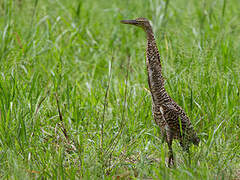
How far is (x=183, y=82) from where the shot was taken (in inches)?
189

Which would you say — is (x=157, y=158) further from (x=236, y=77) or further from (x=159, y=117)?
(x=236, y=77)

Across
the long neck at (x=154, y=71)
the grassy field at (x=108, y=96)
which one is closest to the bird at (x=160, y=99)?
the long neck at (x=154, y=71)

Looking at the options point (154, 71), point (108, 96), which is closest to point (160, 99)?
point (154, 71)

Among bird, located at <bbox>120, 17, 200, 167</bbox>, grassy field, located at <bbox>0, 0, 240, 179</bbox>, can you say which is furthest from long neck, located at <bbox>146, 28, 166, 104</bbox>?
grassy field, located at <bbox>0, 0, 240, 179</bbox>

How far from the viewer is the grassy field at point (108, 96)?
3.63m

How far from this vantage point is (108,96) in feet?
17.0

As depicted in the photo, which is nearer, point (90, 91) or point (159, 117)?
point (159, 117)

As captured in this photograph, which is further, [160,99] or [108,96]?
[108,96]

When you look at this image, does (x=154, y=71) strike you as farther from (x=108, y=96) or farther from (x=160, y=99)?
(x=108, y=96)

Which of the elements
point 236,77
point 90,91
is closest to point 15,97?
point 90,91

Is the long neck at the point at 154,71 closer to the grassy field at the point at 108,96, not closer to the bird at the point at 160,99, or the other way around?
the bird at the point at 160,99

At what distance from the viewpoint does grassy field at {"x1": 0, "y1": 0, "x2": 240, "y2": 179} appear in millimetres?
3631

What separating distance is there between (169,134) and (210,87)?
134 cm

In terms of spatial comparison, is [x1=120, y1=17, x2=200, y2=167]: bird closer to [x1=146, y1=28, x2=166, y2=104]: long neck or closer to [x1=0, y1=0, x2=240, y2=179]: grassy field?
[x1=146, y1=28, x2=166, y2=104]: long neck
